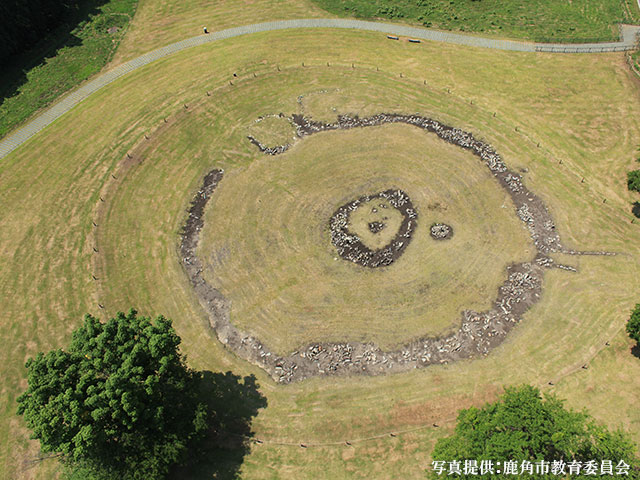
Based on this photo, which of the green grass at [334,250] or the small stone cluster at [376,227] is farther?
the small stone cluster at [376,227]

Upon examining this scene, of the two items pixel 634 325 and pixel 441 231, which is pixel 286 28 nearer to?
pixel 441 231

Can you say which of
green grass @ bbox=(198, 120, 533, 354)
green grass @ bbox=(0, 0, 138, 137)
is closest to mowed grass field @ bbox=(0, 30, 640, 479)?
green grass @ bbox=(198, 120, 533, 354)

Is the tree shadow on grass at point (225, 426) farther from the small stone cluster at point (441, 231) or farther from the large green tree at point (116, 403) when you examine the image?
the small stone cluster at point (441, 231)

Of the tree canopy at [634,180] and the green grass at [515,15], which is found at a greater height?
the green grass at [515,15]

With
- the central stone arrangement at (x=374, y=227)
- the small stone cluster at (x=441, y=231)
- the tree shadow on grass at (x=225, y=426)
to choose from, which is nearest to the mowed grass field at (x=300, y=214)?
the tree shadow on grass at (x=225, y=426)

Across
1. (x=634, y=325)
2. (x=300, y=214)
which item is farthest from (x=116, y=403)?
(x=634, y=325)

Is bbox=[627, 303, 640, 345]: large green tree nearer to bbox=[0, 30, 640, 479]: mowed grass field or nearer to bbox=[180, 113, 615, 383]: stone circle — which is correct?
bbox=[0, 30, 640, 479]: mowed grass field

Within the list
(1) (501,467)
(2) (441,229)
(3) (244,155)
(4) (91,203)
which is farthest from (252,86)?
(1) (501,467)

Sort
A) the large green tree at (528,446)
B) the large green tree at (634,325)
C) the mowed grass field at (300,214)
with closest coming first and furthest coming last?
the large green tree at (528,446) → the mowed grass field at (300,214) → the large green tree at (634,325)
